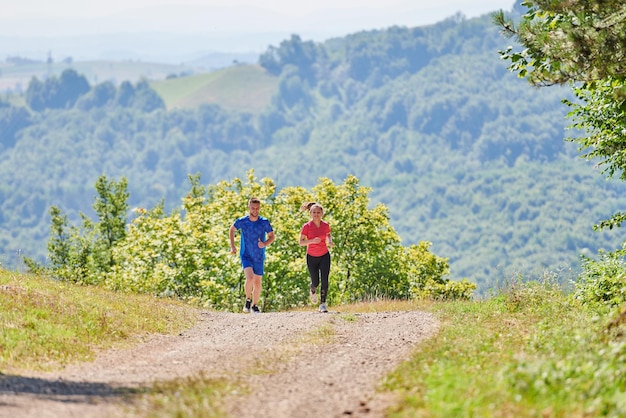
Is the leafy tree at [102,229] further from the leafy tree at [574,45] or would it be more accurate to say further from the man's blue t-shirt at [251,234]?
the leafy tree at [574,45]

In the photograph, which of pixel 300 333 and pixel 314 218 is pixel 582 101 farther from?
pixel 300 333

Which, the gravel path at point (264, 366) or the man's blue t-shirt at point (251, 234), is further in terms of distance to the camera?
the man's blue t-shirt at point (251, 234)

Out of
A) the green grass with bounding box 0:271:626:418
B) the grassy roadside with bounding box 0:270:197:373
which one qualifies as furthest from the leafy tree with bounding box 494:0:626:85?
the grassy roadside with bounding box 0:270:197:373

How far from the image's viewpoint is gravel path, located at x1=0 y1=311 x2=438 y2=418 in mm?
7738

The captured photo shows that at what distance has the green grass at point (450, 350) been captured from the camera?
7.05 meters

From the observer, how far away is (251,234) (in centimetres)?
1777

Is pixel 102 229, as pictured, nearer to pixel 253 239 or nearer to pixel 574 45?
pixel 253 239

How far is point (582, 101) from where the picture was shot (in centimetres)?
1606

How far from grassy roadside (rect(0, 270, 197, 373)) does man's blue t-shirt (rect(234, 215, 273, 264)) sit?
1769 millimetres

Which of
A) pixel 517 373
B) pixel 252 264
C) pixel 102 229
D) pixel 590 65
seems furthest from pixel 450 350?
pixel 102 229

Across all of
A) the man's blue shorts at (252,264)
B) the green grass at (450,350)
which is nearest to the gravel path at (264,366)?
the green grass at (450,350)

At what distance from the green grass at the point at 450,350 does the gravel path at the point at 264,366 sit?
0.19 metres

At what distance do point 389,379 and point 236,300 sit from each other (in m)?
26.5

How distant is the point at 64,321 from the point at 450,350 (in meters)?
6.27
